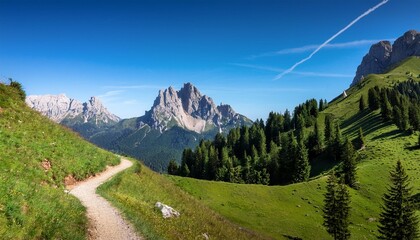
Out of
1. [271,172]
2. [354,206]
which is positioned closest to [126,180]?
[354,206]

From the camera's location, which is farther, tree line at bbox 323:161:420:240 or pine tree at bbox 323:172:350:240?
pine tree at bbox 323:172:350:240

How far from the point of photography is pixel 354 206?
78000 mm

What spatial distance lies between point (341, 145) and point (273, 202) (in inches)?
2132

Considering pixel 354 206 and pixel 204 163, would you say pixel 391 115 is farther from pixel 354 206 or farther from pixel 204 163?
pixel 204 163

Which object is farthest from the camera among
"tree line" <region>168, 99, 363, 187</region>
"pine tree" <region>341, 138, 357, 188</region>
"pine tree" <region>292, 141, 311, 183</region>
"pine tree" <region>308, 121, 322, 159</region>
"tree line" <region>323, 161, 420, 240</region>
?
"pine tree" <region>308, 121, 322, 159</region>

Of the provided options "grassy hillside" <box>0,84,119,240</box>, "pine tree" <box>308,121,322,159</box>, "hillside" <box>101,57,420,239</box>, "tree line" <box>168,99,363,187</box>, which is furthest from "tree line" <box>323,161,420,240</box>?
"pine tree" <box>308,121,322,159</box>

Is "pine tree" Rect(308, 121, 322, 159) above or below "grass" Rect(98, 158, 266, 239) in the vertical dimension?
above

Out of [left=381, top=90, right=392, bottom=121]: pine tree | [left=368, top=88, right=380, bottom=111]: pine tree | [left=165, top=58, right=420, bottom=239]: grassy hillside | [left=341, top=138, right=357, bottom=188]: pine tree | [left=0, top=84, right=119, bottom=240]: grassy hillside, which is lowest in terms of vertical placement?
[left=165, top=58, right=420, bottom=239]: grassy hillside

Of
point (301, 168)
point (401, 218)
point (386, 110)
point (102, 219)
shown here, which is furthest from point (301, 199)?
point (386, 110)

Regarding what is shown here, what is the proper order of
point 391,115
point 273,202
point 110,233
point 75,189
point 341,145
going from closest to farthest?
point 110,233 < point 75,189 < point 273,202 < point 341,145 < point 391,115

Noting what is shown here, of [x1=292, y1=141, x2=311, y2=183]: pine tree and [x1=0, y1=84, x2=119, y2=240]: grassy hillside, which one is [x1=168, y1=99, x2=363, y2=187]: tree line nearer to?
[x1=292, y1=141, x2=311, y2=183]: pine tree

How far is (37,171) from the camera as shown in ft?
80.4

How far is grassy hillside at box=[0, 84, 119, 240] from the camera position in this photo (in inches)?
534

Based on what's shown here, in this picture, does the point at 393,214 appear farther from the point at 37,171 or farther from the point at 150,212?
the point at 37,171
